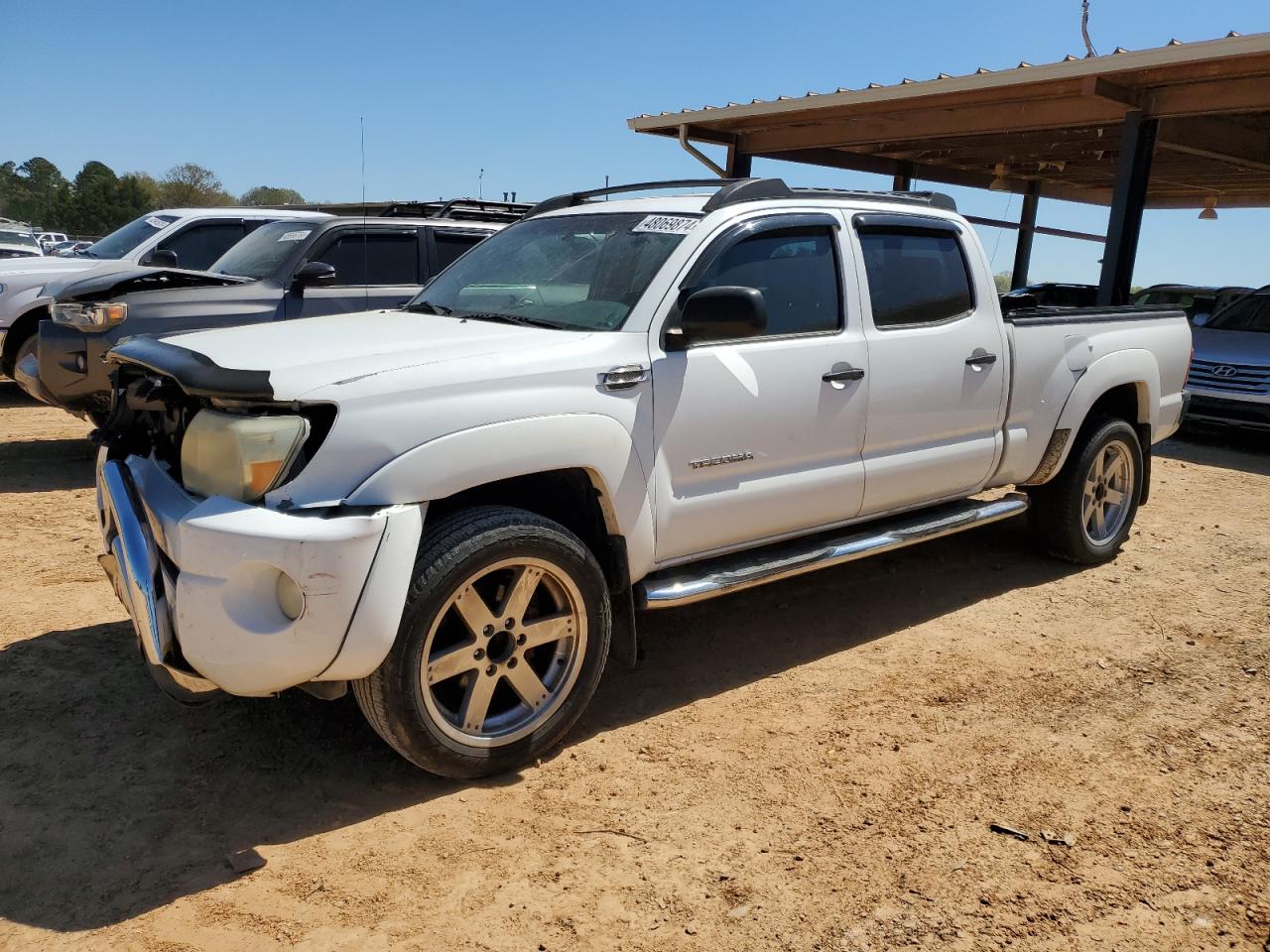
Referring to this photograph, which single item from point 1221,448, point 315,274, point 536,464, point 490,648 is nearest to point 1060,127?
point 1221,448

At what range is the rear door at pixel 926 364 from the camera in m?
4.27

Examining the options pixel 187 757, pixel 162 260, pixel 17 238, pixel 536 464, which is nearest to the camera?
pixel 536 464

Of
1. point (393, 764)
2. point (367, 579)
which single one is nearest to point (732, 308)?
point (367, 579)

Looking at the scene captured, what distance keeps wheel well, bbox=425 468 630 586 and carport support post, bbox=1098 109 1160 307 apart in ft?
32.6

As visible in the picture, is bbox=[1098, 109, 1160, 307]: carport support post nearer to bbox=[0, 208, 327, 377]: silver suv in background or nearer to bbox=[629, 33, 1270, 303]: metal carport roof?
bbox=[629, 33, 1270, 303]: metal carport roof

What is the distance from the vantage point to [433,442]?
287cm

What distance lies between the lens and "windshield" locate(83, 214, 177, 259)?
8.80m

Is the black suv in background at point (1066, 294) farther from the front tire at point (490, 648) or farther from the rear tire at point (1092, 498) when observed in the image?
the front tire at point (490, 648)

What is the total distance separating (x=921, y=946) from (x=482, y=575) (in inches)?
63.7

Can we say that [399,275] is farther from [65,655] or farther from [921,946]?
[921,946]

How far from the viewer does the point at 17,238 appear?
20141 millimetres

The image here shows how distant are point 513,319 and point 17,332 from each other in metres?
6.65

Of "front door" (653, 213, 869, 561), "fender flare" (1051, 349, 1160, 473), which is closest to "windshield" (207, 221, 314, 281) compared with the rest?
"front door" (653, 213, 869, 561)

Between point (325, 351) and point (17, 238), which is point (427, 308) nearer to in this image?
point (325, 351)
